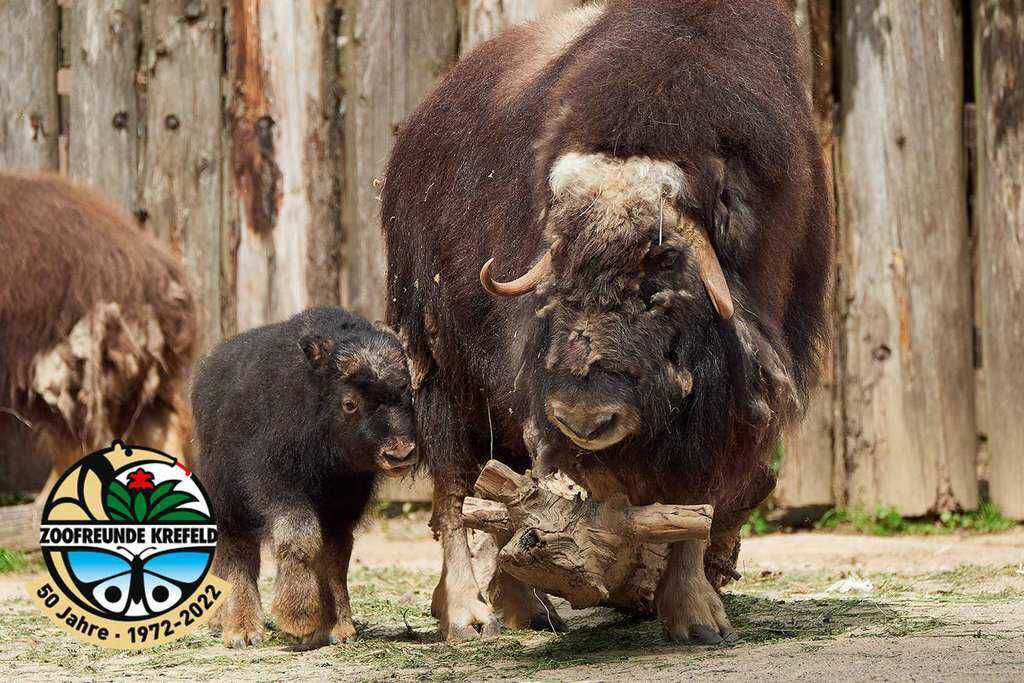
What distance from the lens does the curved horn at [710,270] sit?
421cm

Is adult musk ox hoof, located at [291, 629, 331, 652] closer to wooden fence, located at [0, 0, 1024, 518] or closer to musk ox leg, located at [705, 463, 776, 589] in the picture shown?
musk ox leg, located at [705, 463, 776, 589]

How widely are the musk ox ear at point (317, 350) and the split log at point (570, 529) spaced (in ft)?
3.19

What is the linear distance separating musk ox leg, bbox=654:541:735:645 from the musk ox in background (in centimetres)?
388

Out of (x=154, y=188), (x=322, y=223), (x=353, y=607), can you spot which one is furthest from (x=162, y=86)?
(x=353, y=607)

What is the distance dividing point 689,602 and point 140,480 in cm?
250

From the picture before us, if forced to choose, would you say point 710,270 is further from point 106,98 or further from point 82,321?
point 106,98

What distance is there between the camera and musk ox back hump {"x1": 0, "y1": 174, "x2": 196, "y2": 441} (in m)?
7.76

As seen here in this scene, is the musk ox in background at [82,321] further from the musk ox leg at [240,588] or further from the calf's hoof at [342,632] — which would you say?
the calf's hoof at [342,632]

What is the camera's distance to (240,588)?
5.40 m

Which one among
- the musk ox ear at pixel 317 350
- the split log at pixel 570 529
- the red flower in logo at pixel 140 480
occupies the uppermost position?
the musk ox ear at pixel 317 350

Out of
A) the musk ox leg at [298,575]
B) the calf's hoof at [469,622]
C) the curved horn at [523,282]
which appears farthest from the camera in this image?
the calf's hoof at [469,622]

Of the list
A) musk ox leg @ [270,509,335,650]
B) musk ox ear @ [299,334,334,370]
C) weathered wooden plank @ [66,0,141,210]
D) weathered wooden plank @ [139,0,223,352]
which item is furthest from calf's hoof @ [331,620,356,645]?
weathered wooden plank @ [66,0,141,210]

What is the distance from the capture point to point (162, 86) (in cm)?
860

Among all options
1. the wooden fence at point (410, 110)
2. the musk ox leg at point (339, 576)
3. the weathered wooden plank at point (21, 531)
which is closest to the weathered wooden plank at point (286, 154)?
the wooden fence at point (410, 110)
